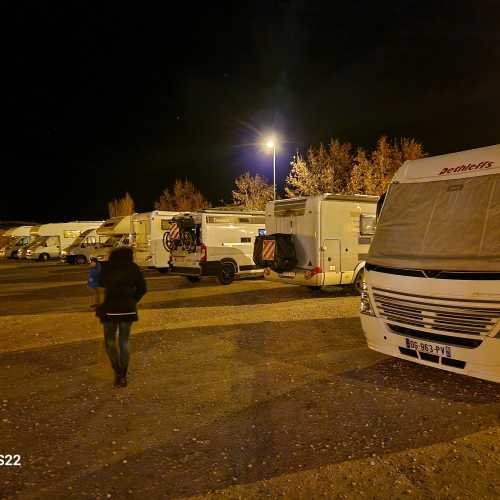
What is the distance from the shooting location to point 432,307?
496 cm

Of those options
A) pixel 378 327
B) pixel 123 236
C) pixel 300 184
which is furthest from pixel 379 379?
pixel 300 184

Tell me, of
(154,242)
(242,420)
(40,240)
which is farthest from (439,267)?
(40,240)

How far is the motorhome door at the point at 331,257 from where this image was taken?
11922mm

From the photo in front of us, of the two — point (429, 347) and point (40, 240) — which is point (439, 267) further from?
point (40, 240)

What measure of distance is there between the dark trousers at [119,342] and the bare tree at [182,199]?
5910 cm

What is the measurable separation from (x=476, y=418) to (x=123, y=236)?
2111 centimetres

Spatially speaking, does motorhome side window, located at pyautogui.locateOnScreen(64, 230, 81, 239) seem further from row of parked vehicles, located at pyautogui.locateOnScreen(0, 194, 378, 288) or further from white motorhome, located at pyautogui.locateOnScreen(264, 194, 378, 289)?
white motorhome, located at pyautogui.locateOnScreen(264, 194, 378, 289)

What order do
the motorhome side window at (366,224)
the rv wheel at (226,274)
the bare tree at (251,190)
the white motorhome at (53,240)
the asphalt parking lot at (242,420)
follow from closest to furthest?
the asphalt parking lot at (242,420) < the motorhome side window at (366,224) < the rv wheel at (226,274) < the white motorhome at (53,240) < the bare tree at (251,190)

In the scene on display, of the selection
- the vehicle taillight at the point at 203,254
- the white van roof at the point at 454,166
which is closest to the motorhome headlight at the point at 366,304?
the white van roof at the point at 454,166

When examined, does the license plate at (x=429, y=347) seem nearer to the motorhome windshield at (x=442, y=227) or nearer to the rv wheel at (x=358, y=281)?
the motorhome windshield at (x=442, y=227)

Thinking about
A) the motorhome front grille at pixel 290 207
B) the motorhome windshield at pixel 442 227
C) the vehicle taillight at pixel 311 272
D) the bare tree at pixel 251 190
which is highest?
the bare tree at pixel 251 190

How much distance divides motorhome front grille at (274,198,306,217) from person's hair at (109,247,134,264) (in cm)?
729

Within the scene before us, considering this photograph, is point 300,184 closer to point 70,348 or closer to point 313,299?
point 313,299

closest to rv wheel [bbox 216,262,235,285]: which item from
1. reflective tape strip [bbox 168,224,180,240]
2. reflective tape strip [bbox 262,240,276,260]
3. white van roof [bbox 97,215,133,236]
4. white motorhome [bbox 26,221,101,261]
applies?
reflective tape strip [bbox 168,224,180,240]
